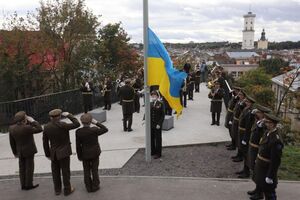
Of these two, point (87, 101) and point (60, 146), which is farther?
point (87, 101)

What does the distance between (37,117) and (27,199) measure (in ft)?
22.9

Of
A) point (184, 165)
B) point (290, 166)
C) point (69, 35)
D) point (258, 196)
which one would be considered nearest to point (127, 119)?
point (184, 165)

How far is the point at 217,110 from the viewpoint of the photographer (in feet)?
41.0

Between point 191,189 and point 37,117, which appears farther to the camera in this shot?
point 37,117

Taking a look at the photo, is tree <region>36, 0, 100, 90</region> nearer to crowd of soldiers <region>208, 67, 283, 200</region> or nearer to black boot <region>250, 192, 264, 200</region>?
crowd of soldiers <region>208, 67, 283, 200</region>

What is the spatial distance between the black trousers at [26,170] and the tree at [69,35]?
1306 cm

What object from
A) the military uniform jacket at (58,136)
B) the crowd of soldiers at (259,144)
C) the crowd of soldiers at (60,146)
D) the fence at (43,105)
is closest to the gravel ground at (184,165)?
the crowd of soldiers at (259,144)

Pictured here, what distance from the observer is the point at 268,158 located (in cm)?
603

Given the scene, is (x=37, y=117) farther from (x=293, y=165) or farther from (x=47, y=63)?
(x=293, y=165)

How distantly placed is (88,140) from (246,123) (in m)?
3.48

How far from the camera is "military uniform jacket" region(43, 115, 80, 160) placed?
646 cm

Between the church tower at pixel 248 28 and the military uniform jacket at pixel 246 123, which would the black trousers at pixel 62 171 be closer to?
the military uniform jacket at pixel 246 123

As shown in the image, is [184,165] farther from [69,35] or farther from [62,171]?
[69,35]

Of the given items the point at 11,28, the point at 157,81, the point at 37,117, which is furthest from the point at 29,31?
the point at 157,81
